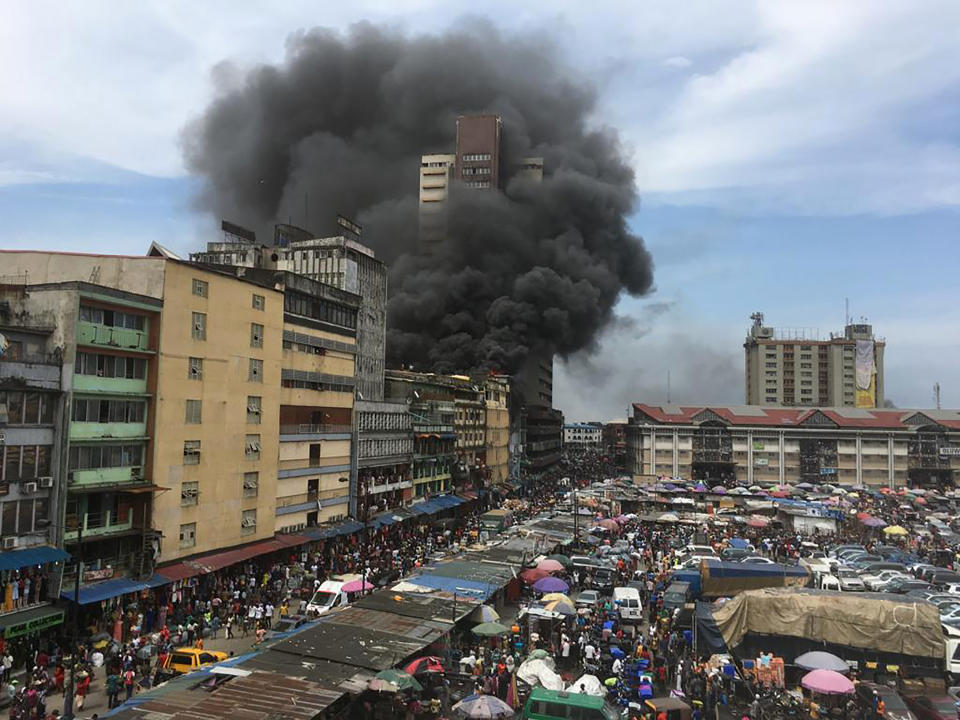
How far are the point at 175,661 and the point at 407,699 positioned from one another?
7.24 metres

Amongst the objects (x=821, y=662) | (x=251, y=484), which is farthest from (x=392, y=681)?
(x=251, y=484)

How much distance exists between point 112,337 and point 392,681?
1794 centimetres

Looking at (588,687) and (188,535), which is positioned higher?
(188,535)

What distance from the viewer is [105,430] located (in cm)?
2812

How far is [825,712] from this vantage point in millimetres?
20844

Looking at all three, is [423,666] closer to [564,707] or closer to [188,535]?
[564,707]

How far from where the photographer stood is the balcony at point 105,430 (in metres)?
26.8

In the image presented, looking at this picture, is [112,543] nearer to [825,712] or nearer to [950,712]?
[825,712]

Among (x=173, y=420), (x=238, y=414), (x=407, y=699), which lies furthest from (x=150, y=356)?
(x=407, y=699)

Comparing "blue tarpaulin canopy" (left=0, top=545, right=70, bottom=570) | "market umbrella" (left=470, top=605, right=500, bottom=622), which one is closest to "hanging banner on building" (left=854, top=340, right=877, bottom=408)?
"market umbrella" (left=470, top=605, right=500, bottom=622)

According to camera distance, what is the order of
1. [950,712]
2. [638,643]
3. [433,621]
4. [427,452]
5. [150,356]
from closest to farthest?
[950,712]
[433,621]
[638,643]
[150,356]
[427,452]

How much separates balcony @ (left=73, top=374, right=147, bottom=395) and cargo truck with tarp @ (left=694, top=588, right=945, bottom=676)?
2342 cm

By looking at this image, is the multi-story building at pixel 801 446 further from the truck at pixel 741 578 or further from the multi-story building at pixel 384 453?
the truck at pixel 741 578

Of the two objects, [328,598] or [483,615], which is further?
[328,598]
